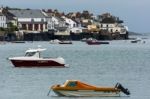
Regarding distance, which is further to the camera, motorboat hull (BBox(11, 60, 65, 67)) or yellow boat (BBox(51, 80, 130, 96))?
motorboat hull (BBox(11, 60, 65, 67))

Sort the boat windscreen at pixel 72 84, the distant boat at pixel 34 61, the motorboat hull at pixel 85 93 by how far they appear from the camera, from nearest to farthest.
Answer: the boat windscreen at pixel 72 84 < the motorboat hull at pixel 85 93 < the distant boat at pixel 34 61

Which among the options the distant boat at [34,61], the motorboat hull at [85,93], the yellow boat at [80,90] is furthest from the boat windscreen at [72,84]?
the distant boat at [34,61]

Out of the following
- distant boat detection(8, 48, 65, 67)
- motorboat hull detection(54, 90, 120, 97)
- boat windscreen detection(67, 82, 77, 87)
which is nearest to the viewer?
boat windscreen detection(67, 82, 77, 87)

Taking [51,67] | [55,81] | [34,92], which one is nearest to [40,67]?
[51,67]

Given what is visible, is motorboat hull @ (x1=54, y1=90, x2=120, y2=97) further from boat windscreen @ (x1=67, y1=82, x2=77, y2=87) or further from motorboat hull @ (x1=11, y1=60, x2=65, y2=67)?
motorboat hull @ (x1=11, y1=60, x2=65, y2=67)

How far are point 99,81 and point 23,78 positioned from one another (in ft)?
19.1

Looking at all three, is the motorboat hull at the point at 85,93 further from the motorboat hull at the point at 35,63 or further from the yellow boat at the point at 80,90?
the motorboat hull at the point at 35,63

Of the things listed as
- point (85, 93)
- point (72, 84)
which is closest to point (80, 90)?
point (85, 93)

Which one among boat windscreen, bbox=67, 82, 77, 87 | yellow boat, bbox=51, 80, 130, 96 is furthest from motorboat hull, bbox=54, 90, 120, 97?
boat windscreen, bbox=67, 82, 77, 87

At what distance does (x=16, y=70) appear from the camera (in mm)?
67500

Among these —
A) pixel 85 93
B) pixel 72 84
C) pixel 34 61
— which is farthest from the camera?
pixel 34 61

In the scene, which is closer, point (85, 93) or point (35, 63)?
point (85, 93)

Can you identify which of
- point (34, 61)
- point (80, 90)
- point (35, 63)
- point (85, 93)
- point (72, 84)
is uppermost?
point (72, 84)

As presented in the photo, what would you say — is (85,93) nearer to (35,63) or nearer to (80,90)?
(80,90)
